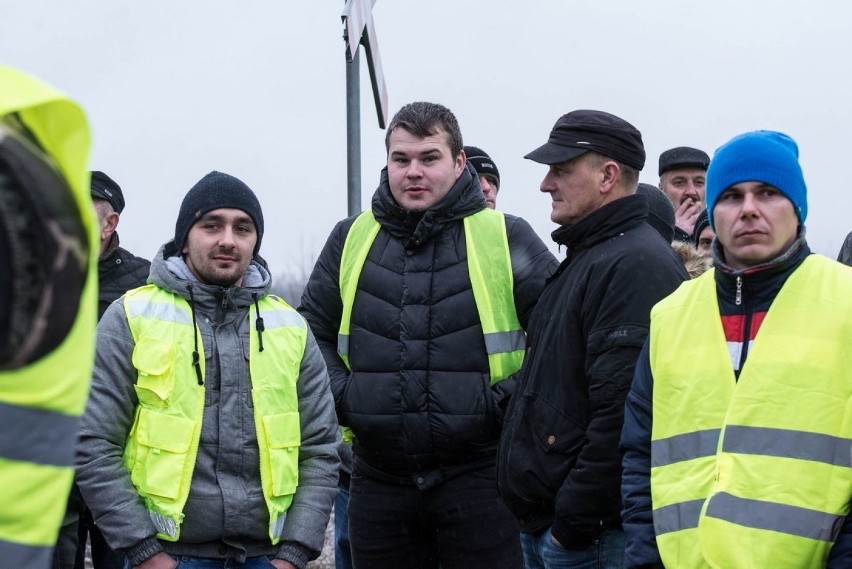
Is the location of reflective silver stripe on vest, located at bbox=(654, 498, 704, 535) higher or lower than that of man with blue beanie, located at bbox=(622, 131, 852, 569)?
lower

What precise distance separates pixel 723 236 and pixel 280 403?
1735 mm

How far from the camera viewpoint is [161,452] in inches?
159

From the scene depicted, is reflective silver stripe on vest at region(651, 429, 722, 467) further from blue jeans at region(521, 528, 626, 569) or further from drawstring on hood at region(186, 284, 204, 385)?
drawstring on hood at region(186, 284, 204, 385)

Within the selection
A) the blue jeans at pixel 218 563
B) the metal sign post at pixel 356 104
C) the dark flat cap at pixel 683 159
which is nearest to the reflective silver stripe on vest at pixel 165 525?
the blue jeans at pixel 218 563

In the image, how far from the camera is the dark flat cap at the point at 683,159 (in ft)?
21.2

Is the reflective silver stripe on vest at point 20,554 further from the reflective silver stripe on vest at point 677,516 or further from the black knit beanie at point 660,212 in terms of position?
the black knit beanie at point 660,212

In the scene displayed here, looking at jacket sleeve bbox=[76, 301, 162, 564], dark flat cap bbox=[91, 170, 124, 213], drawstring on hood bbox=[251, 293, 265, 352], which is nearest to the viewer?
jacket sleeve bbox=[76, 301, 162, 564]

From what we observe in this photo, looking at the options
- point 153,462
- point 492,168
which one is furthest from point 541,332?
point 492,168

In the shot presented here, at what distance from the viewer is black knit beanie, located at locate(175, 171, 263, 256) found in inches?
171

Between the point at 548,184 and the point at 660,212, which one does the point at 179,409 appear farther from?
the point at 660,212

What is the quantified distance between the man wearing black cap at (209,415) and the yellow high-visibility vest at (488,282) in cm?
53

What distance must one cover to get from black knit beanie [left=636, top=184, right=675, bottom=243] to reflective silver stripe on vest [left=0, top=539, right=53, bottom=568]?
3706 mm

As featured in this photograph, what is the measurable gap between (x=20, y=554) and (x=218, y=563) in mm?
2752

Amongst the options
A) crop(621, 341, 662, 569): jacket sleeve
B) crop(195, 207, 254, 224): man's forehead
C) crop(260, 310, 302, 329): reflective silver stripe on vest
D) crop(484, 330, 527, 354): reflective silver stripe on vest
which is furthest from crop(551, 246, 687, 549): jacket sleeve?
crop(195, 207, 254, 224): man's forehead
